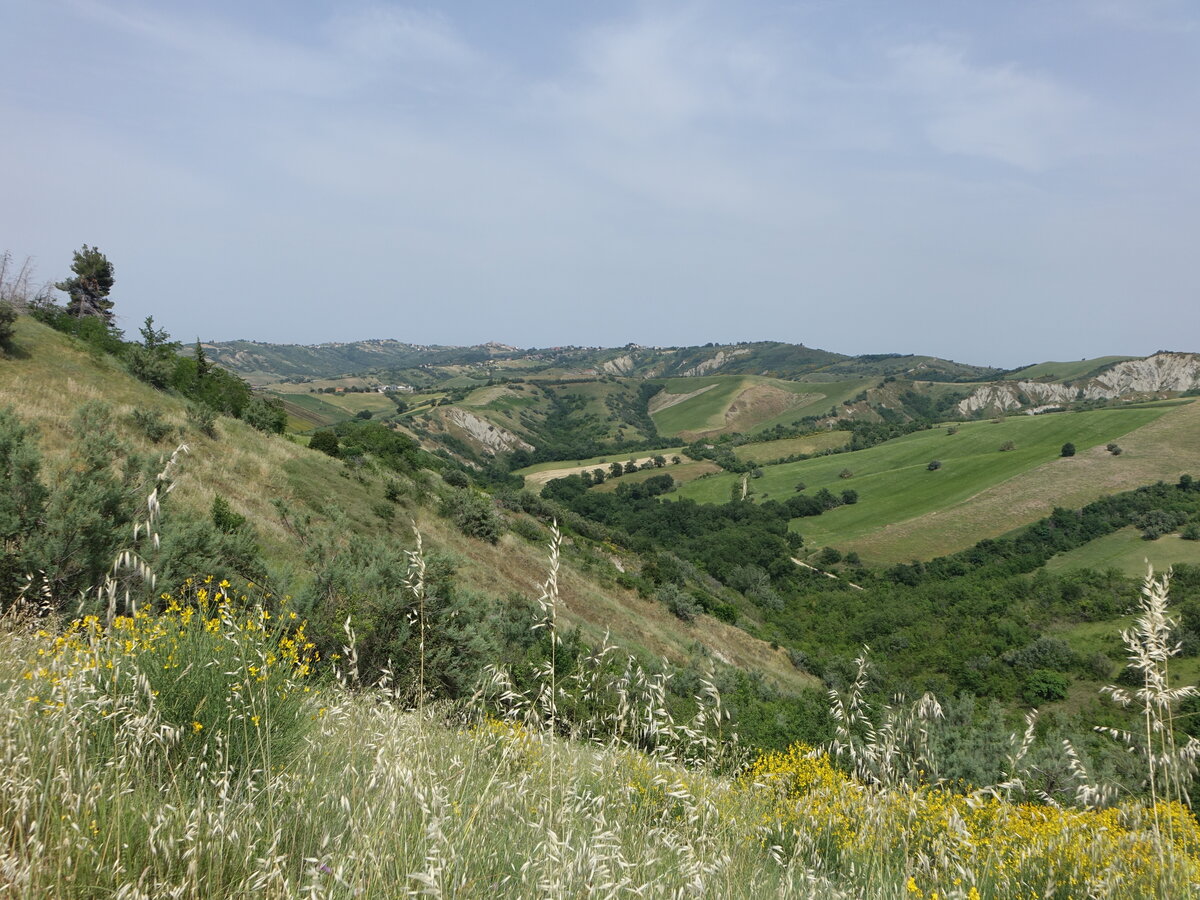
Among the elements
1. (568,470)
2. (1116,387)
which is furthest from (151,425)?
(1116,387)

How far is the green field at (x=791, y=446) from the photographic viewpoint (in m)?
141

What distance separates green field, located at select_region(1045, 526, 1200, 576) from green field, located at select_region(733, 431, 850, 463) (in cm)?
6991

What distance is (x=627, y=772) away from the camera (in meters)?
4.72

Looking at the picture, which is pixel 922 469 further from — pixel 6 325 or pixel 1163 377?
pixel 1163 377

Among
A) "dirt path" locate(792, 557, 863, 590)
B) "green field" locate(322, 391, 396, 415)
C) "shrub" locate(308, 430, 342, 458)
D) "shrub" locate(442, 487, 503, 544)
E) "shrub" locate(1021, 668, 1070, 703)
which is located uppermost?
"green field" locate(322, 391, 396, 415)

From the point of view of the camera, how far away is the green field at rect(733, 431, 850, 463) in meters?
141

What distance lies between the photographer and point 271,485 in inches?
866

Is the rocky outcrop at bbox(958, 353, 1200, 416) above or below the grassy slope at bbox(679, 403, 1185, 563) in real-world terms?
above

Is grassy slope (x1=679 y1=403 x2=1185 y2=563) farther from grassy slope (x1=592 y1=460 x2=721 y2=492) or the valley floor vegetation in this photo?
the valley floor vegetation

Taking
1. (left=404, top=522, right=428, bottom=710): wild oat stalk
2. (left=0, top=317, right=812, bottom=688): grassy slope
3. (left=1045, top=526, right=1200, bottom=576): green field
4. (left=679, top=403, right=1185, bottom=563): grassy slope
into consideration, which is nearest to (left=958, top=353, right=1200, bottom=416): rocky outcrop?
(left=679, top=403, right=1185, bottom=563): grassy slope

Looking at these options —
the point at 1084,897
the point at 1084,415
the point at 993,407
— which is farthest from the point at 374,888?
the point at 993,407

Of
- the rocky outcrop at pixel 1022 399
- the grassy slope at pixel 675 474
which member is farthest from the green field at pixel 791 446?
the rocky outcrop at pixel 1022 399

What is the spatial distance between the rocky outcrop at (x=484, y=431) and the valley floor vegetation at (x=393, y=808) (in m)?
153

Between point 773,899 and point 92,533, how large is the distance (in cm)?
707
